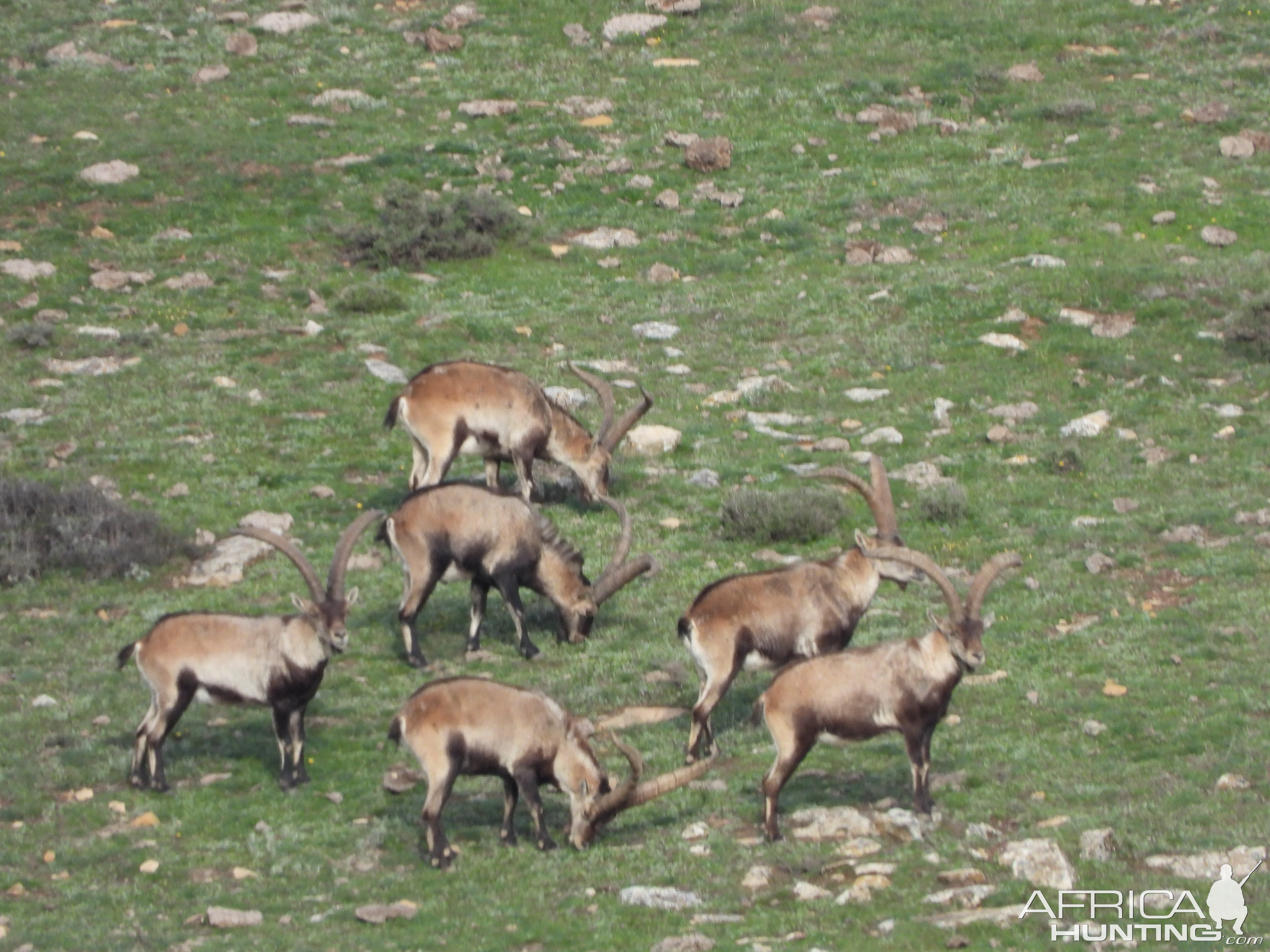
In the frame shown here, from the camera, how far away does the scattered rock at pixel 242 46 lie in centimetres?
3222

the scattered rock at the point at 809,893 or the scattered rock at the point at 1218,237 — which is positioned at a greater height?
the scattered rock at the point at 809,893

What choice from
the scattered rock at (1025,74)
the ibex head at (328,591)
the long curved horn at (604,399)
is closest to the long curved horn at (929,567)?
the ibex head at (328,591)

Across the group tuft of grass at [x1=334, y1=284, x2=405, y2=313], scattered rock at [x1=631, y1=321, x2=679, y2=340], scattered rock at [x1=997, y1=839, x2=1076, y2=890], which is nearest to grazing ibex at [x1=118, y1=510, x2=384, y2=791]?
scattered rock at [x1=997, y1=839, x2=1076, y2=890]

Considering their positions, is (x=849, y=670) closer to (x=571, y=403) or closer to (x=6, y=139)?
(x=571, y=403)

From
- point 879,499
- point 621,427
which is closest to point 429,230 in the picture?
point 621,427

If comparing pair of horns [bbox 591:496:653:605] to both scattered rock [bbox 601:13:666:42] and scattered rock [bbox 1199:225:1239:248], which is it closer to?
scattered rock [bbox 1199:225:1239:248]

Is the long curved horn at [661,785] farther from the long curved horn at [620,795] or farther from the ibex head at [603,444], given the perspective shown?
the ibex head at [603,444]

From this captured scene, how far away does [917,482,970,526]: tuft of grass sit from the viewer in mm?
17719

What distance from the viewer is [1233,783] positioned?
37.8ft

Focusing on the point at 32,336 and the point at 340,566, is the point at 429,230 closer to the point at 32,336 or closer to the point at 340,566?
the point at 32,336

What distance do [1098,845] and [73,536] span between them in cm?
1066

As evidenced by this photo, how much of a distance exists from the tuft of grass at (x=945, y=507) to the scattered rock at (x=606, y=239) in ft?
31.1

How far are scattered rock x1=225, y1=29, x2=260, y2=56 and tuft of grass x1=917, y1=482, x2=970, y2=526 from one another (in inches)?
765

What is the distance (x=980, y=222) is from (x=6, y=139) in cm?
1602
